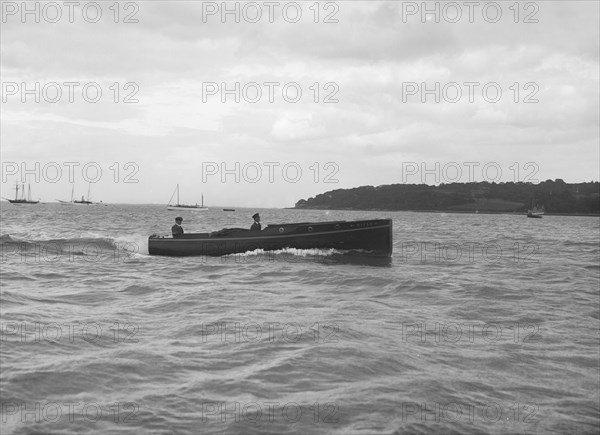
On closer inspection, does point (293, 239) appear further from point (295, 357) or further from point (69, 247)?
point (295, 357)

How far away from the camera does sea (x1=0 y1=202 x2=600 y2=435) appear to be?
6.62m

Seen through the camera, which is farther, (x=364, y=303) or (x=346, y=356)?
(x=364, y=303)

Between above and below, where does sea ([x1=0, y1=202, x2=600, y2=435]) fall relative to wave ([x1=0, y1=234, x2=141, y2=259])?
below

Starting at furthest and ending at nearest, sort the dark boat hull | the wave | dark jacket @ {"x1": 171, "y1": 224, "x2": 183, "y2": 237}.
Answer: the wave, dark jacket @ {"x1": 171, "y1": 224, "x2": 183, "y2": 237}, the dark boat hull

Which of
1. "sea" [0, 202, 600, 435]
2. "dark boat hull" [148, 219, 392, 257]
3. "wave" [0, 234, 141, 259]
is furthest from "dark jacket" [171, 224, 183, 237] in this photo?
"sea" [0, 202, 600, 435]

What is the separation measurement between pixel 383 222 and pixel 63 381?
20782 millimetres

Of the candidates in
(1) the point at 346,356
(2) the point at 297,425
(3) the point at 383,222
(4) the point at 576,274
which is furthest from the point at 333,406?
(3) the point at 383,222

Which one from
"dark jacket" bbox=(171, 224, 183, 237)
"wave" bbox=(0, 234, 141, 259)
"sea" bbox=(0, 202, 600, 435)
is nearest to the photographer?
"sea" bbox=(0, 202, 600, 435)

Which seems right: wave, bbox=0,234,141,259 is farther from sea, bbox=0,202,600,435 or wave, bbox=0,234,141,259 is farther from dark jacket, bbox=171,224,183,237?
sea, bbox=0,202,600,435

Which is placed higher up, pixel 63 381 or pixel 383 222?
pixel 383 222

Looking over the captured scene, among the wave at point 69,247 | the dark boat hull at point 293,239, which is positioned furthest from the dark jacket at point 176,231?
the wave at point 69,247

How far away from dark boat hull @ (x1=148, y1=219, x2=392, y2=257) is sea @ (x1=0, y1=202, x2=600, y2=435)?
24.4 feet

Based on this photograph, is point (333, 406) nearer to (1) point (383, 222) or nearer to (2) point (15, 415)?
(2) point (15, 415)

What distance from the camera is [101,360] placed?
8.58 metres
